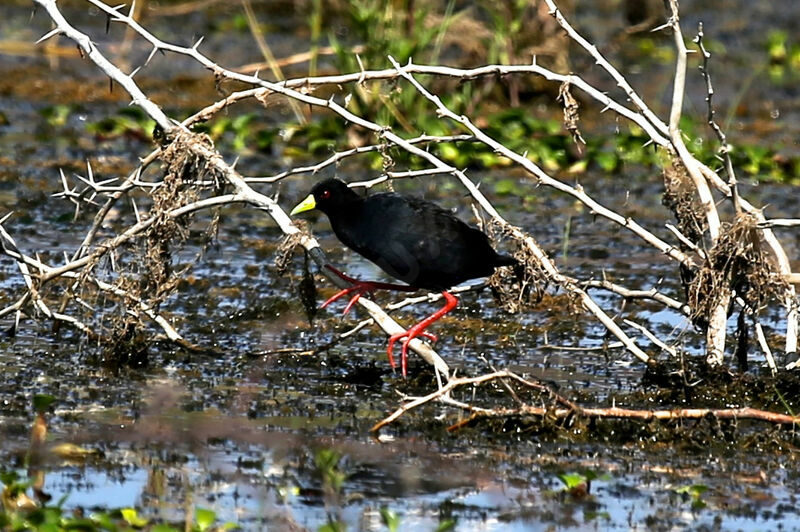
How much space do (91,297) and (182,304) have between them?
0.84 m

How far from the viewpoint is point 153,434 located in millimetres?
5391

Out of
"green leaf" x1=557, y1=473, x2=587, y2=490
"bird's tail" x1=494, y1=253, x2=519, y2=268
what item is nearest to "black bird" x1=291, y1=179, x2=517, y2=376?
"bird's tail" x1=494, y1=253, x2=519, y2=268

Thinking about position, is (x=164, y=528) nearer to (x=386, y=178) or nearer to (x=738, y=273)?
(x=386, y=178)

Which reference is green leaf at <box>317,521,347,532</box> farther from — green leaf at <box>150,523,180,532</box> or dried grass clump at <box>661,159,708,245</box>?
dried grass clump at <box>661,159,708,245</box>

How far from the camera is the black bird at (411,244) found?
5.94 meters

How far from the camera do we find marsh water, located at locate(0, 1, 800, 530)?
4.73 meters

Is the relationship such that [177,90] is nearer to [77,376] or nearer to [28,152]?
[28,152]

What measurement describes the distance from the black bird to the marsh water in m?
0.50

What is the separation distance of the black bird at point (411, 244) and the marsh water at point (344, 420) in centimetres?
50

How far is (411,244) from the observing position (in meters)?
5.94

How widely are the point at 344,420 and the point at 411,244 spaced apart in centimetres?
79

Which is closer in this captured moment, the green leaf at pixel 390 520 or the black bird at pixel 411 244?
the green leaf at pixel 390 520

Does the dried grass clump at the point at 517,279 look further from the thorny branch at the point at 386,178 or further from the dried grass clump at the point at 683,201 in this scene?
the dried grass clump at the point at 683,201

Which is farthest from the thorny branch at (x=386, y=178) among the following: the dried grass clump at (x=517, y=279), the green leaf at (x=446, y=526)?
the green leaf at (x=446, y=526)
